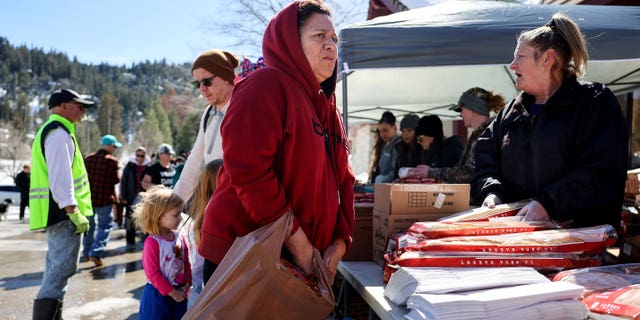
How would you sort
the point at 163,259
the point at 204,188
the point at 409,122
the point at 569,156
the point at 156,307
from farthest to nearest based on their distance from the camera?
the point at 409,122 < the point at 163,259 < the point at 156,307 < the point at 204,188 < the point at 569,156

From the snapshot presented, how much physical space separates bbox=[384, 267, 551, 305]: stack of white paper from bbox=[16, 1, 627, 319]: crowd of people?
0.29 m

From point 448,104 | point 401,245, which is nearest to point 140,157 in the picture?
point 448,104

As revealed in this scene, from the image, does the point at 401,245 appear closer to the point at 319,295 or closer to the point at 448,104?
the point at 319,295

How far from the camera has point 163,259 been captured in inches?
132

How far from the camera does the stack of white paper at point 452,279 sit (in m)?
1.45

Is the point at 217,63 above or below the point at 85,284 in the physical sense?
above

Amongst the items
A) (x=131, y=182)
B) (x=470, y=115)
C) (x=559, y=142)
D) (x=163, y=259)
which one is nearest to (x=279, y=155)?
(x=559, y=142)

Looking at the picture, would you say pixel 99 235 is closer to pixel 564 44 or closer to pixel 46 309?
pixel 46 309

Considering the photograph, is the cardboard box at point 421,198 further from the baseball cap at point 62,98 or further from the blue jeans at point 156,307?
the baseball cap at point 62,98

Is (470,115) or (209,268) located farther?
(470,115)

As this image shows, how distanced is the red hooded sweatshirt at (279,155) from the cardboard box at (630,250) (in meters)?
1.25

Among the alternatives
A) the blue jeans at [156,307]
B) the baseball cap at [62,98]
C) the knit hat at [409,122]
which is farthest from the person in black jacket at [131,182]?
the blue jeans at [156,307]

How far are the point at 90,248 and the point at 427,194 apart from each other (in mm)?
7556

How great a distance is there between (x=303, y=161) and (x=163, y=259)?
6.76 ft
